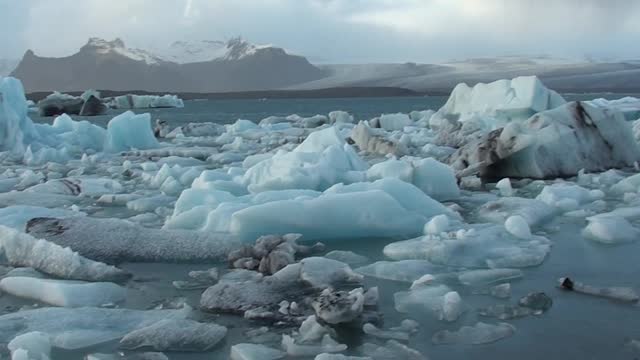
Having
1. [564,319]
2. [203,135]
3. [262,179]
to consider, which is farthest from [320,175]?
[203,135]

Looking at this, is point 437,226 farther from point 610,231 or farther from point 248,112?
point 248,112

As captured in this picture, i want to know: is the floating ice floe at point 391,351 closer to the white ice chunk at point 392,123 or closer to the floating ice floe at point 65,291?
the floating ice floe at point 65,291

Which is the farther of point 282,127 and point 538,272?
point 282,127

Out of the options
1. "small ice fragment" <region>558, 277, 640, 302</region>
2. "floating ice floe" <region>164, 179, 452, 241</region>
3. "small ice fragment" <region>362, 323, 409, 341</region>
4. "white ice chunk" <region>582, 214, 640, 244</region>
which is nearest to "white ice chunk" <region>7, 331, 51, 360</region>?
"small ice fragment" <region>362, 323, 409, 341</region>

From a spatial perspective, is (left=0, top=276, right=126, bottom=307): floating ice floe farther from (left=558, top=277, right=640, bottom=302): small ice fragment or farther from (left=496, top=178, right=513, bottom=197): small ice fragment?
(left=496, top=178, right=513, bottom=197): small ice fragment

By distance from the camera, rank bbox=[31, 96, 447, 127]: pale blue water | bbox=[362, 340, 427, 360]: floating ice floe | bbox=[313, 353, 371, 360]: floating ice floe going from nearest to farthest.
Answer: bbox=[313, 353, 371, 360]: floating ice floe, bbox=[362, 340, 427, 360]: floating ice floe, bbox=[31, 96, 447, 127]: pale blue water

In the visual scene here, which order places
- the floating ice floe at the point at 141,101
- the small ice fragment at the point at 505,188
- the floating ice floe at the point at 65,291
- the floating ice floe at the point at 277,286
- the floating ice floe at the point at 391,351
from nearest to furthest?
1. the floating ice floe at the point at 391,351
2. the floating ice floe at the point at 277,286
3. the floating ice floe at the point at 65,291
4. the small ice fragment at the point at 505,188
5. the floating ice floe at the point at 141,101

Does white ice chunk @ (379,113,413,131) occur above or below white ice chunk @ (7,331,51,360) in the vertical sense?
below

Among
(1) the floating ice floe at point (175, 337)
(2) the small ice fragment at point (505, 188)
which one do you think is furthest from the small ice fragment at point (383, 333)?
(2) the small ice fragment at point (505, 188)

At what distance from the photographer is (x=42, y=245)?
16.8 feet

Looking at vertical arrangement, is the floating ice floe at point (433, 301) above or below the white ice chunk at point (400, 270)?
above

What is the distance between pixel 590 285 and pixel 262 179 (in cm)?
432

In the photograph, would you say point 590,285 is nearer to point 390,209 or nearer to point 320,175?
point 390,209

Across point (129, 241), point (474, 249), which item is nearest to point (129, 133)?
point (129, 241)
